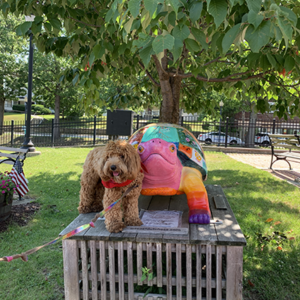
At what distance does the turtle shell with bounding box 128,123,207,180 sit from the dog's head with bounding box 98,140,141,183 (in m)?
0.60

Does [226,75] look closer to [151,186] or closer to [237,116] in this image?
[151,186]

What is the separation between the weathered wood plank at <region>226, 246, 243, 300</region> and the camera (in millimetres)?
2256

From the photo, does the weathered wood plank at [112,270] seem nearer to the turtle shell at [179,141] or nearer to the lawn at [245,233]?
the lawn at [245,233]

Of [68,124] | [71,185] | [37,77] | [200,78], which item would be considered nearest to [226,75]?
[200,78]

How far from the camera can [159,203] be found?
3.63 meters

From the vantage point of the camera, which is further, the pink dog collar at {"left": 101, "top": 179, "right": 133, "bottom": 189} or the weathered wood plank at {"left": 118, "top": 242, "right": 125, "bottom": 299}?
the pink dog collar at {"left": 101, "top": 179, "right": 133, "bottom": 189}

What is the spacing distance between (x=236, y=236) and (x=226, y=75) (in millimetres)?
2745

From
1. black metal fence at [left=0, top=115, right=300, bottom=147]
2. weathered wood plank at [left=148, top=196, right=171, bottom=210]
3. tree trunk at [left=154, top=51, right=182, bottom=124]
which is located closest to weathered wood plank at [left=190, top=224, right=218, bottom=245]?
weathered wood plank at [left=148, top=196, right=171, bottom=210]

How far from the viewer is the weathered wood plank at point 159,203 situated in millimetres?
3441

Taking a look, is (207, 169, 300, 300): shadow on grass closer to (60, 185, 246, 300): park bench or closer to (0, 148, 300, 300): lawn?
(0, 148, 300, 300): lawn

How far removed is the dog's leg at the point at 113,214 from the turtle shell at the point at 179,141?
713 mm

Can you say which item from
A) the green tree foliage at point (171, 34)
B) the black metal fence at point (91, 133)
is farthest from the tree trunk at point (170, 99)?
the black metal fence at point (91, 133)

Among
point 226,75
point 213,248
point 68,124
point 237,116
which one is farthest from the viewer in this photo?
point 237,116

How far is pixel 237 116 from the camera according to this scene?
1251 inches
